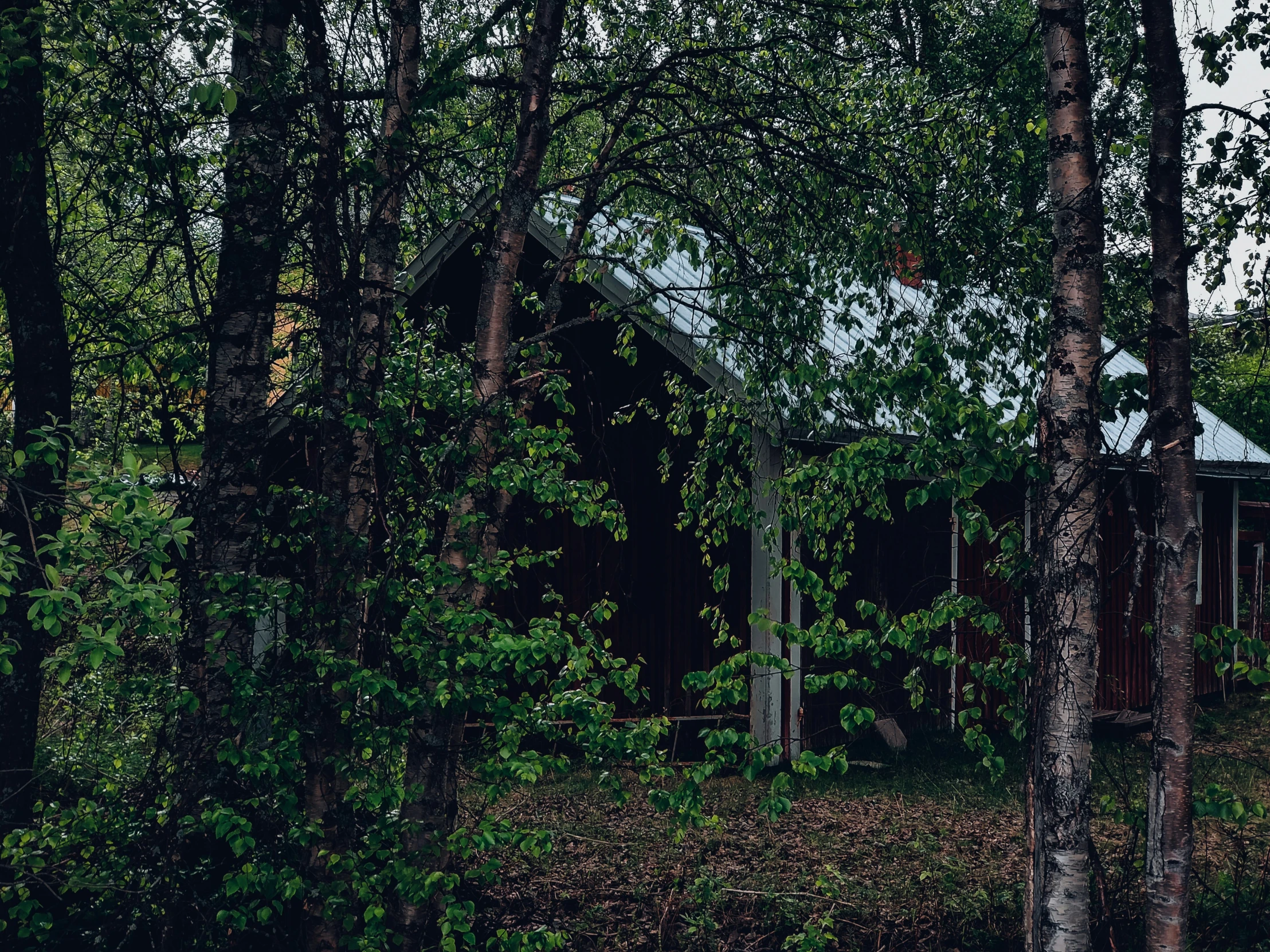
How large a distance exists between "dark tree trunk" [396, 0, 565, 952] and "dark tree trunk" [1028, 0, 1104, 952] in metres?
2.41

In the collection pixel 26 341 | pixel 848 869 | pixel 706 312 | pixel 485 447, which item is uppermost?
pixel 706 312

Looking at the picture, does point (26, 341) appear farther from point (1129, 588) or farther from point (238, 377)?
point (1129, 588)

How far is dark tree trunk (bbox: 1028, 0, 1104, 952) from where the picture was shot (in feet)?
13.2

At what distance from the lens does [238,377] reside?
508 centimetres

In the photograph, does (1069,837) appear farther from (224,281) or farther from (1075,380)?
(224,281)

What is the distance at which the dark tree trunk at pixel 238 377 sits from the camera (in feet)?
14.2

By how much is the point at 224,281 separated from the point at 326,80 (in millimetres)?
1063

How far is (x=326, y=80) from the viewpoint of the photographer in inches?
179

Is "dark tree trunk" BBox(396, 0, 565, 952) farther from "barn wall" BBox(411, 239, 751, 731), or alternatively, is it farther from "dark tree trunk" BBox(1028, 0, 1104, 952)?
"barn wall" BBox(411, 239, 751, 731)

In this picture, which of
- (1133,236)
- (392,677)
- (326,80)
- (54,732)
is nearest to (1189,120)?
(1133,236)

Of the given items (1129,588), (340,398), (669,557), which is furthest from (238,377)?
(1129,588)

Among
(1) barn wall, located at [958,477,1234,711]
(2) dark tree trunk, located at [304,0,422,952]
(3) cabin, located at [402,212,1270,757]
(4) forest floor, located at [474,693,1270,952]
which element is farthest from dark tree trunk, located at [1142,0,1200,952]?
(1) barn wall, located at [958,477,1234,711]

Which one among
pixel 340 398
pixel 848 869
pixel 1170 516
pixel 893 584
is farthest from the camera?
pixel 893 584

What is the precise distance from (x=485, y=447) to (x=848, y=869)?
4.18 meters
